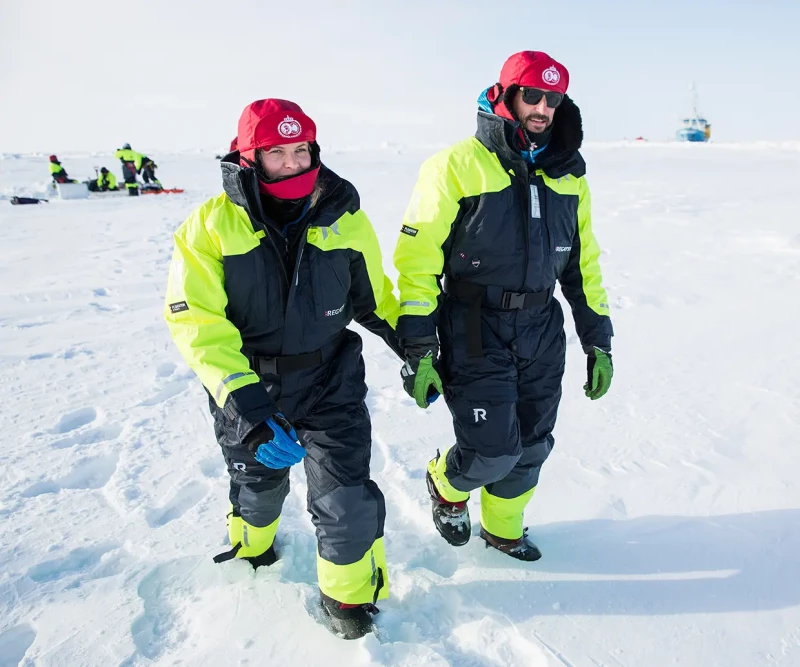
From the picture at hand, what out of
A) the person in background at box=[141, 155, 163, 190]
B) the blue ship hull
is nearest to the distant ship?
the blue ship hull

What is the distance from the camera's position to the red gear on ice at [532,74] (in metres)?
2.41

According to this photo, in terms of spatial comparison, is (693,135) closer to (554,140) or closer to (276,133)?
(554,140)

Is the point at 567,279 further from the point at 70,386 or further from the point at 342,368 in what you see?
the point at 70,386

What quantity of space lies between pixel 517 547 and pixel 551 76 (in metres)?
2.04

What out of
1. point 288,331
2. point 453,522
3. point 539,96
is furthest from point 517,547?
point 539,96

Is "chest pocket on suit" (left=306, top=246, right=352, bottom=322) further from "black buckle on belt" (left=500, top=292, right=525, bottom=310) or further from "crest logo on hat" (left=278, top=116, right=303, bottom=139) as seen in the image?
"black buckle on belt" (left=500, top=292, right=525, bottom=310)

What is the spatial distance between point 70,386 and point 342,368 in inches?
108

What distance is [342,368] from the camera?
234 centimetres

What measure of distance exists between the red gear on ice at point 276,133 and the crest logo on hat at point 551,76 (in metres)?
0.99

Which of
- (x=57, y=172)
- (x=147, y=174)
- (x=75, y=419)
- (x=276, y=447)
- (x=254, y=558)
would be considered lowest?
(x=254, y=558)

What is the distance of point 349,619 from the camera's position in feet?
7.14

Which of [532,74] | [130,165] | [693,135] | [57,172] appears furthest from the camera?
[693,135]

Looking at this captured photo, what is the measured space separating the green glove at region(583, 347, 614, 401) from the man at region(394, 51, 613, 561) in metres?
0.27

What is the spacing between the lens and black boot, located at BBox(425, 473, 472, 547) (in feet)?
8.80
